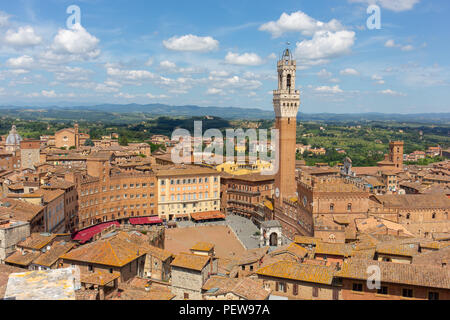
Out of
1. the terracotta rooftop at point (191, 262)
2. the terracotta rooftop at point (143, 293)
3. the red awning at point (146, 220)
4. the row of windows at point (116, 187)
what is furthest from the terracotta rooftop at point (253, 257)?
the row of windows at point (116, 187)

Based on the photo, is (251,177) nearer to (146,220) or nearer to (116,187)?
(146,220)

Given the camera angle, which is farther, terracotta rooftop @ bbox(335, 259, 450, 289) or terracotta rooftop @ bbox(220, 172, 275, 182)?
terracotta rooftop @ bbox(220, 172, 275, 182)

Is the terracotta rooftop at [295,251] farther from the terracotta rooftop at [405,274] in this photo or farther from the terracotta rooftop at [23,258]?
the terracotta rooftop at [23,258]

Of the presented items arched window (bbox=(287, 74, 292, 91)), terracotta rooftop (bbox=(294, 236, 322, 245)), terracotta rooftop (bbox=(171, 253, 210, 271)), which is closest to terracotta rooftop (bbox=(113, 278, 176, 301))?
terracotta rooftop (bbox=(171, 253, 210, 271))

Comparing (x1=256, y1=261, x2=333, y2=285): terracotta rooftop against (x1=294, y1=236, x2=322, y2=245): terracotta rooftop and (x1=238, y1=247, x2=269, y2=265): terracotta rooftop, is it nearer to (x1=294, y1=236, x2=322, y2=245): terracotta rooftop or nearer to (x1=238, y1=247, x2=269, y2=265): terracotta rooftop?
(x1=238, y1=247, x2=269, y2=265): terracotta rooftop

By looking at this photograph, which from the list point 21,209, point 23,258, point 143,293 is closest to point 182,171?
point 21,209

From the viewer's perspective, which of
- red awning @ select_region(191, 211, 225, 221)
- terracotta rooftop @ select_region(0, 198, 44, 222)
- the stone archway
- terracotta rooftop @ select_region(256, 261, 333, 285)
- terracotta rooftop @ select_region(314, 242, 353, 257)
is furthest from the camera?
red awning @ select_region(191, 211, 225, 221)
